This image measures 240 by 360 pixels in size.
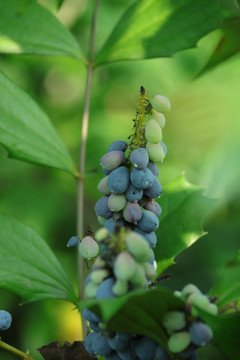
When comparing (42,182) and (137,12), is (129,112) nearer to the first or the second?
(42,182)

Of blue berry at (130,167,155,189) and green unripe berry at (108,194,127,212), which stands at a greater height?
blue berry at (130,167,155,189)

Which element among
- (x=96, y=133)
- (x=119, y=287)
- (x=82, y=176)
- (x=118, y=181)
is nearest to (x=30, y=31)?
(x=82, y=176)

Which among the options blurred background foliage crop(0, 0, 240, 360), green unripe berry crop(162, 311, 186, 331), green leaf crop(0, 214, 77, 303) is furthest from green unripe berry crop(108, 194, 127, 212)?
blurred background foliage crop(0, 0, 240, 360)

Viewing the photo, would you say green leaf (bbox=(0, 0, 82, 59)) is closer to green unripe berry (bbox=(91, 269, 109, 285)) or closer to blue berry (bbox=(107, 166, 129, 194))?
blue berry (bbox=(107, 166, 129, 194))

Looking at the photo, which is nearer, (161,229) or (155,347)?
(155,347)

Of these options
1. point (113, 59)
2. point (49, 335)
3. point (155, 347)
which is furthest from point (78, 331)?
point (155, 347)
